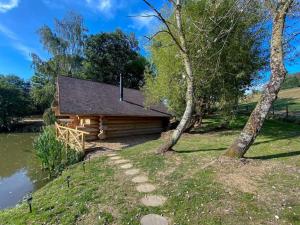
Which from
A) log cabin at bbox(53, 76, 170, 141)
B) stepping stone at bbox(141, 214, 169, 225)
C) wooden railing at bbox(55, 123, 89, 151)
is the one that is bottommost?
stepping stone at bbox(141, 214, 169, 225)

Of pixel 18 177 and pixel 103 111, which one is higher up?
pixel 103 111

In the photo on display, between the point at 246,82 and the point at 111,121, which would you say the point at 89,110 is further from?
the point at 246,82

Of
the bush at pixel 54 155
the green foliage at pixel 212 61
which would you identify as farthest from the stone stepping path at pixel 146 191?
the green foliage at pixel 212 61

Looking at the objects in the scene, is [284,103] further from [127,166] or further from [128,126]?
[127,166]

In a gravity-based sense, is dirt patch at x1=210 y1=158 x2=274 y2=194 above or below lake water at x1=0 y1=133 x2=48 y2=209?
above

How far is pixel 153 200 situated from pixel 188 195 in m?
0.71

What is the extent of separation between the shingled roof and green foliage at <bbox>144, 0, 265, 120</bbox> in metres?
2.12

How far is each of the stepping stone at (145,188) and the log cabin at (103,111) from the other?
6410mm

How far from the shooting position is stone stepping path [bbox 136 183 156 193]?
5.34m

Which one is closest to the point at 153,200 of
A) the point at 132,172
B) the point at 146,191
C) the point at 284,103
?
the point at 146,191

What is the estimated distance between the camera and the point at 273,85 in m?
6.51

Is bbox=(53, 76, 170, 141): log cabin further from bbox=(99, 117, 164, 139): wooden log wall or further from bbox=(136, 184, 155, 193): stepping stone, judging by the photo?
bbox=(136, 184, 155, 193): stepping stone

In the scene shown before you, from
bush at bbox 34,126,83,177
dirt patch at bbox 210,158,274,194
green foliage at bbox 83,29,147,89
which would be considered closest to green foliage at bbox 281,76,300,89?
green foliage at bbox 83,29,147,89

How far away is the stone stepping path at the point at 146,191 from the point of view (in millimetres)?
4114
